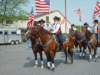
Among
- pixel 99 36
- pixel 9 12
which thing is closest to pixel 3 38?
pixel 9 12

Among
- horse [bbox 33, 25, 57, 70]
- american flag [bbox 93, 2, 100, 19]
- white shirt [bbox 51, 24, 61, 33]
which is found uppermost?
american flag [bbox 93, 2, 100, 19]

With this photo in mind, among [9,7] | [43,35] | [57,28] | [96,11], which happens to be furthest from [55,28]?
[9,7]

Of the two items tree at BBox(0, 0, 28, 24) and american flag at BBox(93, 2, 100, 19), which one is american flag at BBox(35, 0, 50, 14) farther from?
tree at BBox(0, 0, 28, 24)

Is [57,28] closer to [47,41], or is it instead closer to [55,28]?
[55,28]

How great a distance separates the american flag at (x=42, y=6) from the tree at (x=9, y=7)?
150 ft

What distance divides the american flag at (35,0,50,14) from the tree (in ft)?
150

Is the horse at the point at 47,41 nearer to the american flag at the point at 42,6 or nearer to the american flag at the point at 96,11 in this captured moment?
the american flag at the point at 42,6

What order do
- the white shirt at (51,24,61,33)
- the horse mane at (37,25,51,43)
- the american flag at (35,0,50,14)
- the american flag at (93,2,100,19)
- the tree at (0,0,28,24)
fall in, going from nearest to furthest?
1. the horse mane at (37,25,51,43)
2. the white shirt at (51,24,61,33)
3. the american flag at (35,0,50,14)
4. the american flag at (93,2,100,19)
5. the tree at (0,0,28,24)

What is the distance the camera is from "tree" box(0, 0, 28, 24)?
66.4 m

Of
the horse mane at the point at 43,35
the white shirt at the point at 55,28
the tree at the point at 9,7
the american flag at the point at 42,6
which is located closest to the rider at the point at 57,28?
the white shirt at the point at 55,28

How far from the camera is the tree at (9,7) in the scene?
6638 cm

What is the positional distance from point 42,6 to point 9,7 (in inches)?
1893

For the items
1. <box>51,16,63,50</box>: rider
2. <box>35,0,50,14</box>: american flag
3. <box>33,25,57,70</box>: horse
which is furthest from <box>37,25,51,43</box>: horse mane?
<box>35,0,50,14</box>: american flag

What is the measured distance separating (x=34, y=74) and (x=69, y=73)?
4.78 feet
